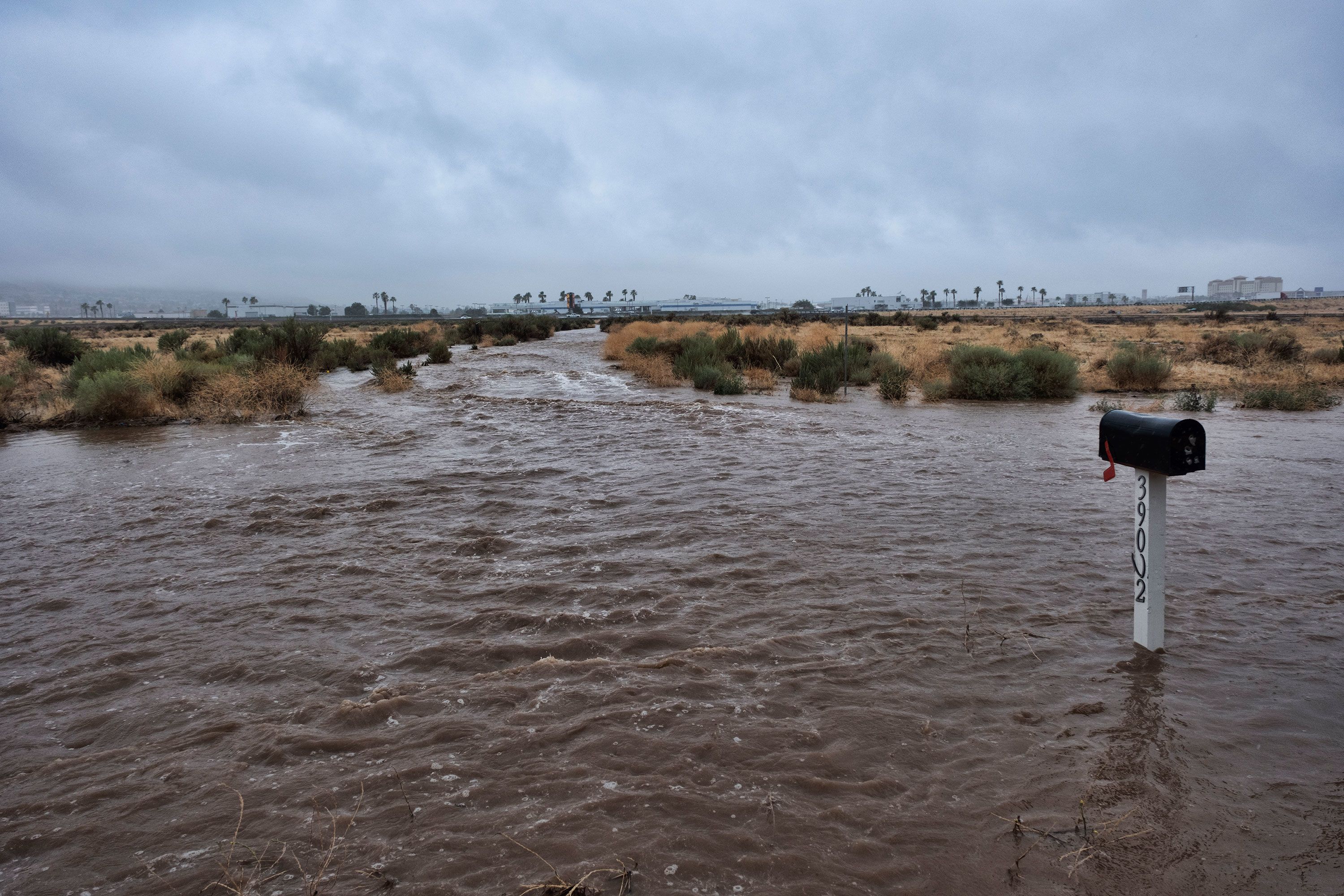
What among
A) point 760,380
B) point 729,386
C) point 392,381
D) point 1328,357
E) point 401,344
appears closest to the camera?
point 729,386

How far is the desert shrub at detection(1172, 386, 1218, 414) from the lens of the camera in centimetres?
1460

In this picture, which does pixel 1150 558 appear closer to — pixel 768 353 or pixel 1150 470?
pixel 1150 470

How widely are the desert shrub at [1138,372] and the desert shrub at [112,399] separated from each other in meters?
22.8

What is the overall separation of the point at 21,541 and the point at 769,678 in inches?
278

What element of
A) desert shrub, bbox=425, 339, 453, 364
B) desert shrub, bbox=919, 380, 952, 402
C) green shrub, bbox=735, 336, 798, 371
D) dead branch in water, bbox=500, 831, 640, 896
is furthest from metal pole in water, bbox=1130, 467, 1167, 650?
desert shrub, bbox=425, 339, 453, 364

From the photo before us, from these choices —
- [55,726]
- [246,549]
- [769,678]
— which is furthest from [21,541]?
[769,678]

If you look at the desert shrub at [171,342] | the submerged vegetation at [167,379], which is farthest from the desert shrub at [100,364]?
the desert shrub at [171,342]

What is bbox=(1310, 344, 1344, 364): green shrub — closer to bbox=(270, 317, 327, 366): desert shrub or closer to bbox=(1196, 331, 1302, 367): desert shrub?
bbox=(1196, 331, 1302, 367): desert shrub

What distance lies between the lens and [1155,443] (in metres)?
3.48

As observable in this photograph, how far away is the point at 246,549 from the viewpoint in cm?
636

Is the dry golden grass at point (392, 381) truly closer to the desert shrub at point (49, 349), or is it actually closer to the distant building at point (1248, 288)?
the desert shrub at point (49, 349)

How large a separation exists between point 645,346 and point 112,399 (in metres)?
19.5

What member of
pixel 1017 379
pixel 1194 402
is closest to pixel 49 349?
pixel 1017 379

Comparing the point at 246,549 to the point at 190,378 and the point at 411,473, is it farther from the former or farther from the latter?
the point at 190,378
